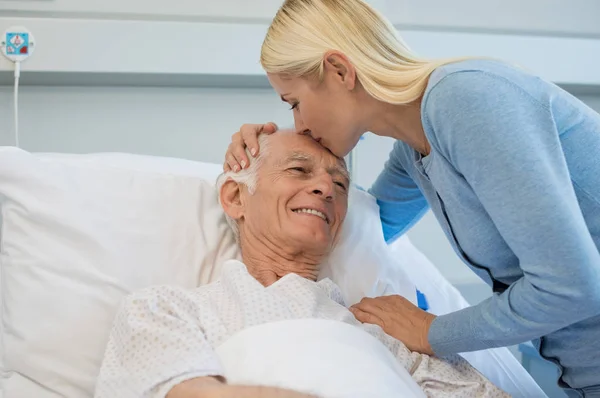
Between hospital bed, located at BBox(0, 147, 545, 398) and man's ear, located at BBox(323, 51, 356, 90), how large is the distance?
1.70 feet

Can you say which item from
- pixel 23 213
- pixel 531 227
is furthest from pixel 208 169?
pixel 531 227

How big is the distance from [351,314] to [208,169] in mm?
639

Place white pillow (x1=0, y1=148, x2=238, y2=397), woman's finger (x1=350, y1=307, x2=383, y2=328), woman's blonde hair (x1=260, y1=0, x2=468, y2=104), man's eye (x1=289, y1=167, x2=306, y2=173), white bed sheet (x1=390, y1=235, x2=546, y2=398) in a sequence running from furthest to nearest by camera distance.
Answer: white bed sheet (x1=390, y1=235, x2=546, y2=398), man's eye (x1=289, y1=167, x2=306, y2=173), woman's finger (x1=350, y1=307, x2=383, y2=328), white pillow (x1=0, y1=148, x2=238, y2=397), woman's blonde hair (x1=260, y1=0, x2=468, y2=104)

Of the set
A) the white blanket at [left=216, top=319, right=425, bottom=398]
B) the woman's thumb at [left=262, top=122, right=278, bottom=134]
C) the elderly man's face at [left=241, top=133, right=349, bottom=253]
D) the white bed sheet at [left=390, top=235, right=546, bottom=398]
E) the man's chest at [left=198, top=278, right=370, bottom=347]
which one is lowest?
the white bed sheet at [left=390, top=235, right=546, bottom=398]

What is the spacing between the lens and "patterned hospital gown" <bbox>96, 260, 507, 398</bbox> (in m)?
1.21

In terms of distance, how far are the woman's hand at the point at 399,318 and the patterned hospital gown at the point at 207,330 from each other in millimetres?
22

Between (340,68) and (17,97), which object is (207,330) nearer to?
(340,68)

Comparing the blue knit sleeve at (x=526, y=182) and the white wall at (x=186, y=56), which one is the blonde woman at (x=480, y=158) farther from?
the white wall at (x=186, y=56)

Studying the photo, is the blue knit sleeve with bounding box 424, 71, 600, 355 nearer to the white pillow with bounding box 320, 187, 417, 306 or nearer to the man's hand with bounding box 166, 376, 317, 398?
the man's hand with bounding box 166, 376, 317, 398

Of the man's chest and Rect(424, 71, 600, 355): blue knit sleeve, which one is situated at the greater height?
Rect(424, 71, 600, 355): blue knit sleeve

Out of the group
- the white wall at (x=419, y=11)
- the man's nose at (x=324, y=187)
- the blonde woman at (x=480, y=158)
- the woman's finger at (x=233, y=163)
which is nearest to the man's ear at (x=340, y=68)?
the blonde woman at (x=480, y=158)

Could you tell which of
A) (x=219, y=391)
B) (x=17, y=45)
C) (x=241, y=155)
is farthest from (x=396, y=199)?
(x=17, y=45)

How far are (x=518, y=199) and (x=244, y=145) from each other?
768 mm

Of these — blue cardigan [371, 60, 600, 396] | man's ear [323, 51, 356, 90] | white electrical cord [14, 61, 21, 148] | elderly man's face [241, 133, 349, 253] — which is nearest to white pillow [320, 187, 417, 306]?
elderly man's face [241, 133, 349, 253]
